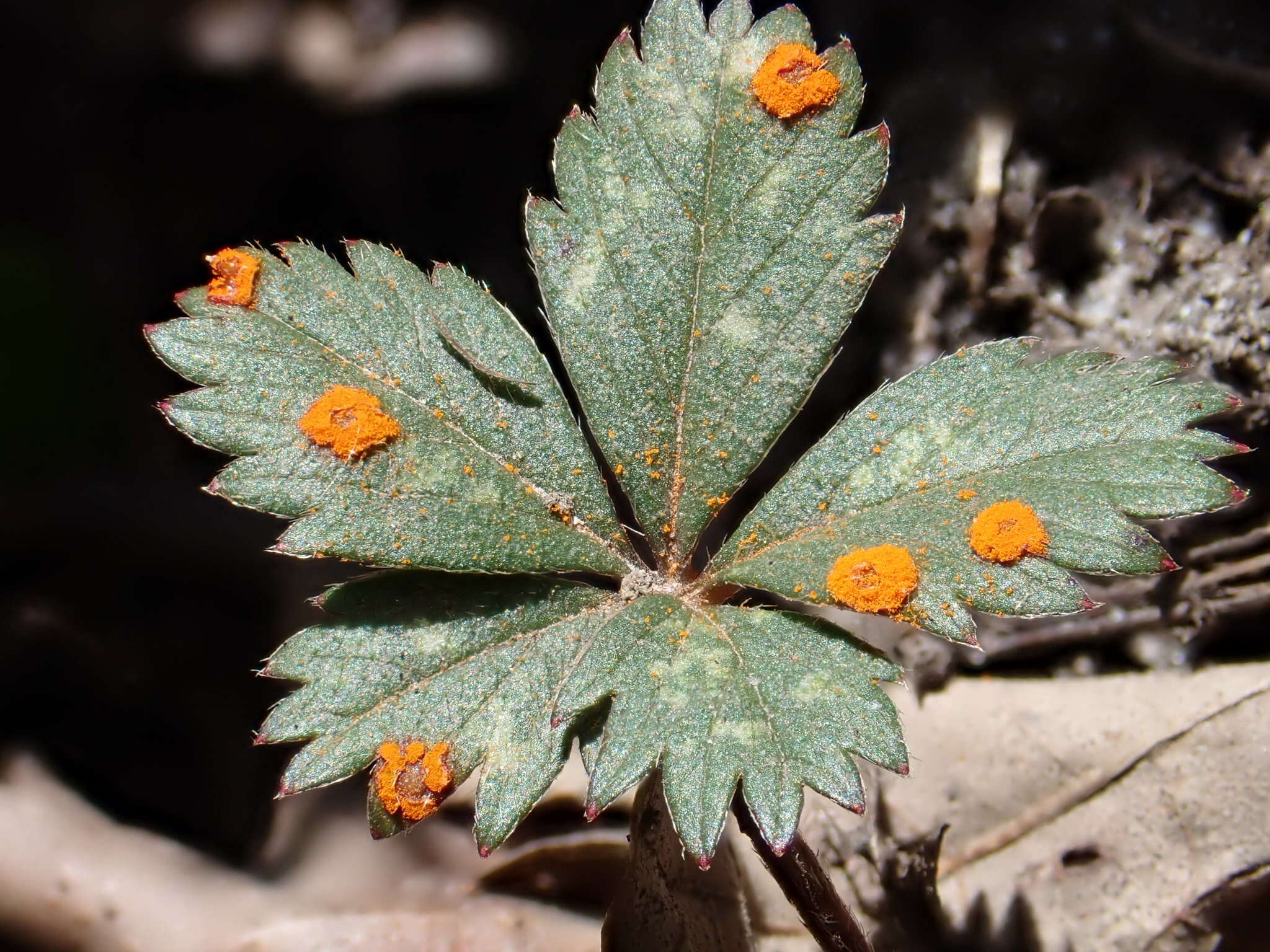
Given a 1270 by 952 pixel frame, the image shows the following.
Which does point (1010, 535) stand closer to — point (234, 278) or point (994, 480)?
point (994, 480)

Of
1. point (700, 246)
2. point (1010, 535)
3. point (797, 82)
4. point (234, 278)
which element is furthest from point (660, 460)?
point (234, 278)

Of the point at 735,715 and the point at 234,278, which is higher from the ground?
the point at 234,278

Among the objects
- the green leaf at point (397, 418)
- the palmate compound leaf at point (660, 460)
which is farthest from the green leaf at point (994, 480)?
the green leaf at point (397, 418)

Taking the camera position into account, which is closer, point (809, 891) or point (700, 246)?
point (809, 891)

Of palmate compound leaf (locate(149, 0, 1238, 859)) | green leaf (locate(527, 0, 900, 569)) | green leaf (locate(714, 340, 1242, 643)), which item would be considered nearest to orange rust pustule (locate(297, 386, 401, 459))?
palmate compound leaf (locate(149, 0, 1238, 859))

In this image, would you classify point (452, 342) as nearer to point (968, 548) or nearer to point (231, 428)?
point (231, 428)

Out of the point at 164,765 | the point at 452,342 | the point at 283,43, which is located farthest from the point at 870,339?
the point at 164,765
